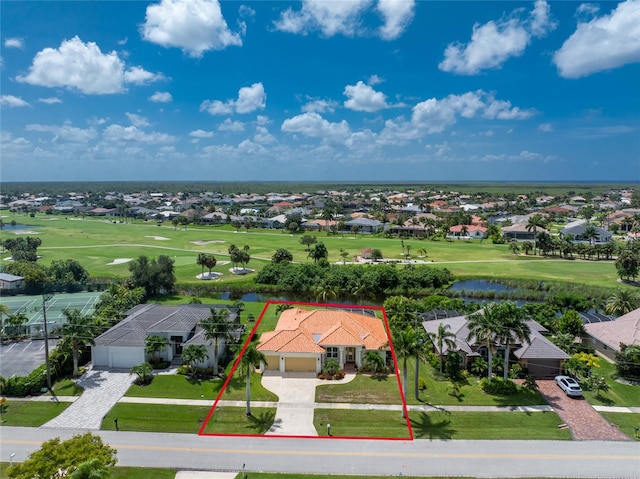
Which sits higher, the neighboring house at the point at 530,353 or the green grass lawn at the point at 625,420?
the neighboring house at the point at 530,353

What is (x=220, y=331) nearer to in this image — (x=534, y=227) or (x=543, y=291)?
(x=543, y=291)

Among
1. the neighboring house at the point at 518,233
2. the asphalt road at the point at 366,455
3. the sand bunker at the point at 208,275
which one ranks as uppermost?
the neighboring house at the point at 518,233

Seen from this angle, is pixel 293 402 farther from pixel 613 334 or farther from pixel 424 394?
pixel 613 334

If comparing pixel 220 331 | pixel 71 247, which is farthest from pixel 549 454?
pixel 71 247

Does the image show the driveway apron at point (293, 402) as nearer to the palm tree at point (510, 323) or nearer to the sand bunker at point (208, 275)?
the palm tree at point (510, 323)

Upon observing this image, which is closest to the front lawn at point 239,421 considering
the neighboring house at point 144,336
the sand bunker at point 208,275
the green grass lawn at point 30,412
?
the neighboring house at point 144,336

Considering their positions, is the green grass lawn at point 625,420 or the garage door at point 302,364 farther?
the garage door at point 302,364

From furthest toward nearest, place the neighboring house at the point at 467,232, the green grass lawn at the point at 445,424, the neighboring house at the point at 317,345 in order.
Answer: the neighboring house at the point at 467,232 → the neighboring house at the point at 317,345 → the green grass lawn at the point at 445,424
